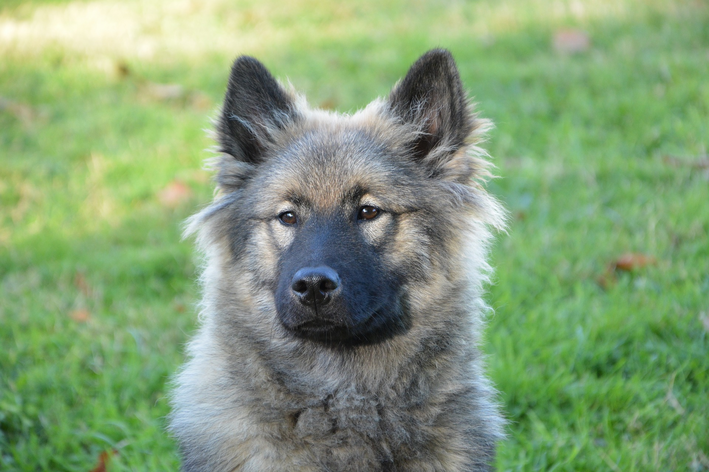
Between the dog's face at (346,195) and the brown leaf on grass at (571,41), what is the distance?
581cm

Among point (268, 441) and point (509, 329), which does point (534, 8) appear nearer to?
point (509, 329)

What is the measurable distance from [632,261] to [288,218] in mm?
2967

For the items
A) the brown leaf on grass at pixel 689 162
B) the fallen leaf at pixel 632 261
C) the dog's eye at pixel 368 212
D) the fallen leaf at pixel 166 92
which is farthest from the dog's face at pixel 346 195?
the fallen leaf at pixel 166 92

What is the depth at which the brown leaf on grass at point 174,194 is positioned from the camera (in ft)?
21.6

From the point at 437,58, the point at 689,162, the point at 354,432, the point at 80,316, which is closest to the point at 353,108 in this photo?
the point at 689,162

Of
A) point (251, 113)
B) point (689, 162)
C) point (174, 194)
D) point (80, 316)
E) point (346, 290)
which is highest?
point (251, 113)

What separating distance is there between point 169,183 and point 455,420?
4.68 m

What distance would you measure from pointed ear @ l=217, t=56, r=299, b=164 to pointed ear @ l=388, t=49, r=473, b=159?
0.62 metres

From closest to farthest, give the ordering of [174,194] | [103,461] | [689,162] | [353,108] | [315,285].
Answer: [315,285], [103,461], [689,162], [174,194], [353,108]

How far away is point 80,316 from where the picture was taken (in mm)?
4859

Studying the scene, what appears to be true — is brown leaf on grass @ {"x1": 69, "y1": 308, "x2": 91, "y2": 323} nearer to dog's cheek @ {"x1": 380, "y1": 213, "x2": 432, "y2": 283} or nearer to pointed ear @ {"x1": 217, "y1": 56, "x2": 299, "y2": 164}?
pointed ear @ {"x1": 217, "y1": 56, "x2": 299, "y2": 164}

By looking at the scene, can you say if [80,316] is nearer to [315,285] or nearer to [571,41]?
[315,285]

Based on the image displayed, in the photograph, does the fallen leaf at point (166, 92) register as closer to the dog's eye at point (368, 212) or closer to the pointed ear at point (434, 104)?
the pointed ear at point (434, 104)

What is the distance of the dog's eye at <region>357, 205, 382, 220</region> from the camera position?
323 centimetres
